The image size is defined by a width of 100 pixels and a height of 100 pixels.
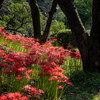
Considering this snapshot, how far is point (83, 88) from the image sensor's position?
13.3 feet

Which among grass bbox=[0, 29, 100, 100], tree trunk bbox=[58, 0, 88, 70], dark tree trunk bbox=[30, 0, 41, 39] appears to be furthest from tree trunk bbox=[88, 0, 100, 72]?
dark tree trunk bbox=[30, 0, 41, 39]

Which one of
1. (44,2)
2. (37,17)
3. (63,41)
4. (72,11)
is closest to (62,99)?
(72,11)

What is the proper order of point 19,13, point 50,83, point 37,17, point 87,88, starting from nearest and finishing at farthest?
1. point 50,83
2. point 87,88
3. point 37,17
4. point 19,13

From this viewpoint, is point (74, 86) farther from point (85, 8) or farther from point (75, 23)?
point (85, 8)

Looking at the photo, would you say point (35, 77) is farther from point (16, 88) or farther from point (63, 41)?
point (63, 41)

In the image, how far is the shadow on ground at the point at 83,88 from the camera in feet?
12.1

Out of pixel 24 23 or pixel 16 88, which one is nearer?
pixel 16 88

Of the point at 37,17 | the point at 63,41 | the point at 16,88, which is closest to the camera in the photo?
the point at 16,88

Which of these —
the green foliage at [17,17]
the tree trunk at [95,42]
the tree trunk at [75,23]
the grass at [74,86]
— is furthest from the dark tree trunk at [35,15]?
the green foliage at [17,17]

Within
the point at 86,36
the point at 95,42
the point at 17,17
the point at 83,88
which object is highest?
the point at 17,17

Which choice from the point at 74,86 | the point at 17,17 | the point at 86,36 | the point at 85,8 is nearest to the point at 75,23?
the point at 86,36

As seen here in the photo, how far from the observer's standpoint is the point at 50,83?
366 cm

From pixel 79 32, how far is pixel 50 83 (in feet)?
5.74

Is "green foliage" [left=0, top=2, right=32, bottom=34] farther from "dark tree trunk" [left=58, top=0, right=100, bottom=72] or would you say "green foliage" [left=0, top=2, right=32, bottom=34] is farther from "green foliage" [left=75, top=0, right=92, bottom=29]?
"green foliage" [left=75, top=0, right=92, bottom=29]
